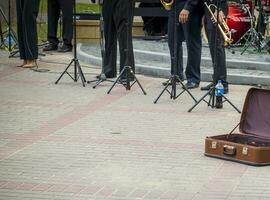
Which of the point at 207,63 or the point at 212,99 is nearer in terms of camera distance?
the point at 212,99

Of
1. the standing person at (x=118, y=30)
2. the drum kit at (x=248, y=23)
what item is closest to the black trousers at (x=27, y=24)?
the standing person at (x=118, y=30)

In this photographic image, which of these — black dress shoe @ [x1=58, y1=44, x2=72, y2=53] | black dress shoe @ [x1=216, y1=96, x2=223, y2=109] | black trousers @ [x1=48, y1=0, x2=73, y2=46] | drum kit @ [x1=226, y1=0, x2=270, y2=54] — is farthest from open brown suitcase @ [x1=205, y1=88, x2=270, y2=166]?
black dress shoe @ [x1=58, y1=44, x2=72, y2=53]

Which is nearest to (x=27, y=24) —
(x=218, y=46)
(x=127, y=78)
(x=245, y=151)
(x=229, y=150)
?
(x=127, y=78)

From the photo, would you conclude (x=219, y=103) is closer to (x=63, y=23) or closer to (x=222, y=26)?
(x=222, y=26)

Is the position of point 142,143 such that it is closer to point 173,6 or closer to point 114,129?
point 114,129

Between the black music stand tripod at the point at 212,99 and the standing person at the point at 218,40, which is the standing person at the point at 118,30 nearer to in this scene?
the standing person at the point at 218,40

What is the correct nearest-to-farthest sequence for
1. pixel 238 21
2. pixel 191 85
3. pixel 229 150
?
pixel 229 150 < pixel 191 85 < pixel 238 21

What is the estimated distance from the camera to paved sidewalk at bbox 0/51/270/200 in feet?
17.6

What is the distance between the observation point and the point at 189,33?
9531mm

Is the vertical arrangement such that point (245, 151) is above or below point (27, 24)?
below

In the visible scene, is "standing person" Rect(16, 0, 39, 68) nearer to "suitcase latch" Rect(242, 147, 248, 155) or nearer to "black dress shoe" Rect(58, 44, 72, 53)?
"black dress shoe" Rect(58, 44, 72, 53)

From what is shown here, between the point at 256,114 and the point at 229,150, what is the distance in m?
0.65

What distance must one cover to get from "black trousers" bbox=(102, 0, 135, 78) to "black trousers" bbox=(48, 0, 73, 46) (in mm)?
3386

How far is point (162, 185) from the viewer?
5.48 m
